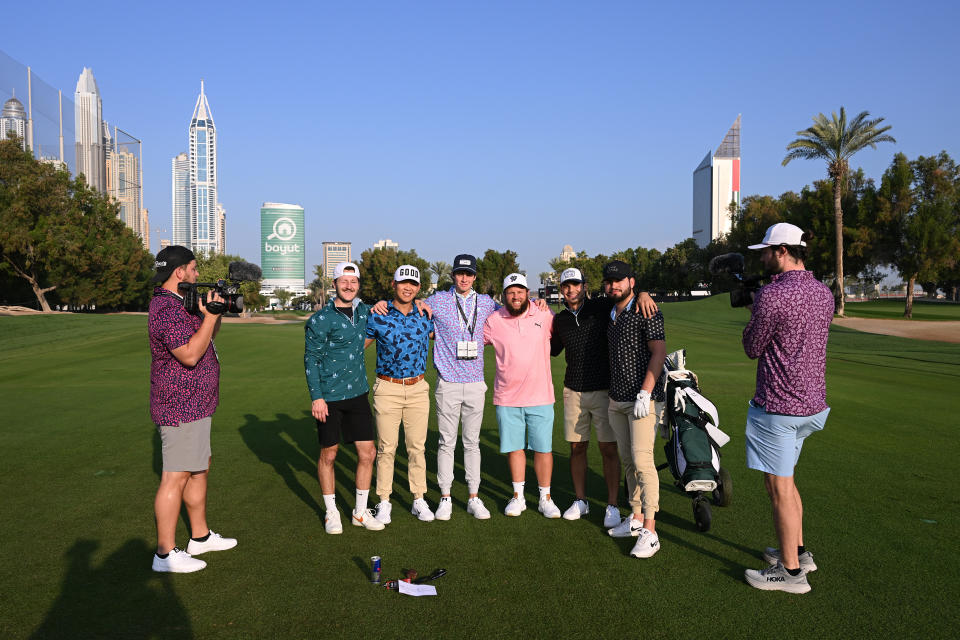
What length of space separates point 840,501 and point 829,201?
5424cm

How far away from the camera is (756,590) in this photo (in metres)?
4.07

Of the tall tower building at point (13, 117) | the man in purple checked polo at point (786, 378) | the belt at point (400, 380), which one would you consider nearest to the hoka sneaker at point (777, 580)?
the man in purple checked polo at point (786, 378)

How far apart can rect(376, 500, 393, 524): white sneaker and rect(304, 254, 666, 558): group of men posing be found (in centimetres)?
1

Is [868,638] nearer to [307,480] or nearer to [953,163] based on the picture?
[307,480]

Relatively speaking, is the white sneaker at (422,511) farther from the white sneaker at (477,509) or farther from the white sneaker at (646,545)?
the white sneaker at (646,545)

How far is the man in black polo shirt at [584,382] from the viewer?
5.57 metres

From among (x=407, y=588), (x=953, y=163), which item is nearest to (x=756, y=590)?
(x=407, y=588)

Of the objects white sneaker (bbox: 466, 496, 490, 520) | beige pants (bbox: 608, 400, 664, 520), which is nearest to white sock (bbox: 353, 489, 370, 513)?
white sneaker (bbox: 466, 496, 490, 520)

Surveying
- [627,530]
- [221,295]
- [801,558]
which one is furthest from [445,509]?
[801,558]

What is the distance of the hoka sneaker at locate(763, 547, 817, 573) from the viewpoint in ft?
13.9

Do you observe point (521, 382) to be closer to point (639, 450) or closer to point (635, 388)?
point (635, 388)

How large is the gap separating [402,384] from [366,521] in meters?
1.27

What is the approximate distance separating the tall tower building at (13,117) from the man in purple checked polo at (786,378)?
74.3 meters

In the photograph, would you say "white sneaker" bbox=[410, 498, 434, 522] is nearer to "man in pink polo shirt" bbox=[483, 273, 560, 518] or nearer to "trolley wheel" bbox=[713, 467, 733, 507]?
"man in pink polo shirt" bbox=[483, 273, 560, 518]
